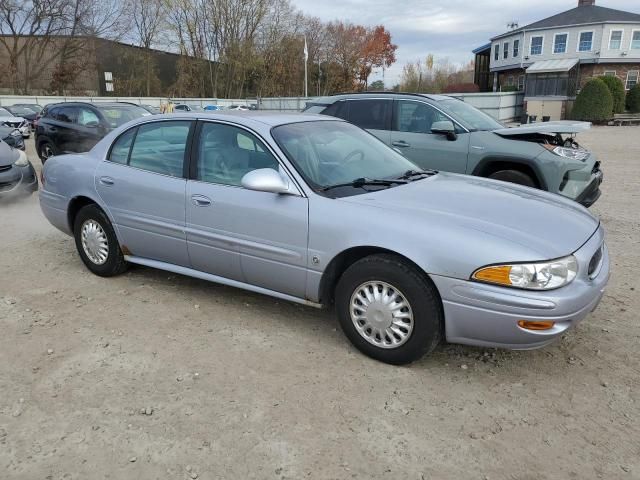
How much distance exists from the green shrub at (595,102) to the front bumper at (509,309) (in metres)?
35.4

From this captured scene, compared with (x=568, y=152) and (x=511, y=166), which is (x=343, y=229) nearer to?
(x=511, y=166)

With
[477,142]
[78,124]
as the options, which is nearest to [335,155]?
[477,142]

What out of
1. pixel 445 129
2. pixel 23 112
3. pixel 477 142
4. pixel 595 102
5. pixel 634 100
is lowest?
pixel 477 142

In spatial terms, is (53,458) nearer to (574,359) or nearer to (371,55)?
(574,359)

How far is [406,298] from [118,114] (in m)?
10.2

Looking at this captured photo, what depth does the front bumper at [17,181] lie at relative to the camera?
7.76 meters

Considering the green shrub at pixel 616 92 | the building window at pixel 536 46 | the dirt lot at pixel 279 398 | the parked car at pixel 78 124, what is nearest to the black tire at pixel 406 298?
the dirt lot at pixel 279 398

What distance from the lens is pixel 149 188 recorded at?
4238 millimetres

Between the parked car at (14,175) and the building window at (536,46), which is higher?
the building window at (536,46)

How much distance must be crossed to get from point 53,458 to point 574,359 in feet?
10.2

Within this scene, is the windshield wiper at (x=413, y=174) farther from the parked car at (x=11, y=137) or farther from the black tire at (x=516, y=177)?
the parked car at (x=11, y=137)

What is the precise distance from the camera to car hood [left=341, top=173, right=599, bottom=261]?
297 cm

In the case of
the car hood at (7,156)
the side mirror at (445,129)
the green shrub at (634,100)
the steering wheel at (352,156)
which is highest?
the green shrub at (634,100)

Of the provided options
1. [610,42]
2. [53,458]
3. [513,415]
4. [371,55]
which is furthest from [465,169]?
[371,55]
